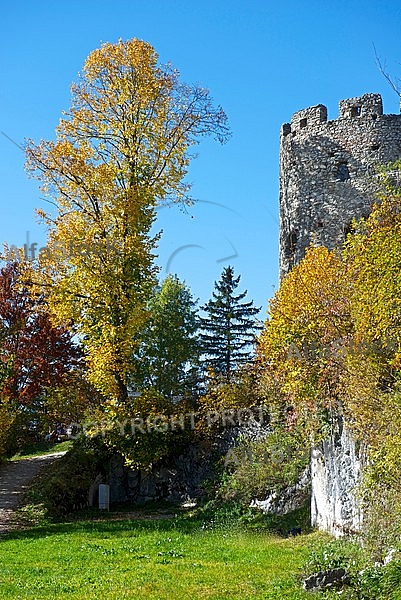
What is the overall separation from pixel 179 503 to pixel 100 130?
11507mm

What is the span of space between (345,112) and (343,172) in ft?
7.06

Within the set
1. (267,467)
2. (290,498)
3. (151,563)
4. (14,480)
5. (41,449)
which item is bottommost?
(151,563)

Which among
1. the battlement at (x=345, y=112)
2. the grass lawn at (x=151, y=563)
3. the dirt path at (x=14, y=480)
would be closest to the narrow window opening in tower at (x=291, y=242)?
the battlement at (x=345, y=112)

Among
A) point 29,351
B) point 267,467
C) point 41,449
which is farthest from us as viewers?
point 41,449

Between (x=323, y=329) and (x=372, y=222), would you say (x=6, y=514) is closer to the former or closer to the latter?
(x=323, y=329)

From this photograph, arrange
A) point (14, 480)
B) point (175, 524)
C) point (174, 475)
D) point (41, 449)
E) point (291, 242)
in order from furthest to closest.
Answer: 1. point (41, 449)
2. point (291, 242)
3. point (14, 480)
4. point (174, 475)
5. point (175, 524)

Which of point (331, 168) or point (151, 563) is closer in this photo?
point (151, 563)

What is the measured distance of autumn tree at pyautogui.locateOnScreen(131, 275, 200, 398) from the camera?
28.3 meters

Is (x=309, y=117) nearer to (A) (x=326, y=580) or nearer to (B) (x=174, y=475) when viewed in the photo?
(B) (x=174, y=475)

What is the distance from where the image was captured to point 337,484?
12.6 metres

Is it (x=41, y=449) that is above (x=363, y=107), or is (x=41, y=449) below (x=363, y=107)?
below

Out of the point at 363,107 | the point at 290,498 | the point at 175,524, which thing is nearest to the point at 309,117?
the point at 363,107

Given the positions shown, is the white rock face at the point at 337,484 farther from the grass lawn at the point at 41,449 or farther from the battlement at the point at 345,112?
the grass lawn at the point at 41,449

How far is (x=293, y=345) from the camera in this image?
14273 mm
